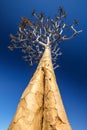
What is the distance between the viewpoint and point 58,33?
355 inches

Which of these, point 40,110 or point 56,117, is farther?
point 40,110

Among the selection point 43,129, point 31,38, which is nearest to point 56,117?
point 43,129

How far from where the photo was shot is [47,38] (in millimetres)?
8711

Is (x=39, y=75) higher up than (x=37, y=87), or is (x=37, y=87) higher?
(x=39, y=75)

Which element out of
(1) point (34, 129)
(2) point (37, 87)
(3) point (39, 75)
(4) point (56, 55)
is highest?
(4) point (56, 55)

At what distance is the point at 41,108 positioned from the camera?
5668 mm

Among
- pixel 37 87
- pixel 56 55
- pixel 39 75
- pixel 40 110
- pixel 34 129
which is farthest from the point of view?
pixel 56 55

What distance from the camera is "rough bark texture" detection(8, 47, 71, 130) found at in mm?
5066

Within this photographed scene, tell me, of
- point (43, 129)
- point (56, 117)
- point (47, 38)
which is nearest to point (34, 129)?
point (43, 129)

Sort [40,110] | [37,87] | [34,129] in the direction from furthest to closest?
[37,87], [40,110], [34,129]

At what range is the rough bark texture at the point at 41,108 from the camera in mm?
5066

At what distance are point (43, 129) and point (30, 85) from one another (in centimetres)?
143

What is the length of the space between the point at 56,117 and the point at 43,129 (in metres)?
0.43

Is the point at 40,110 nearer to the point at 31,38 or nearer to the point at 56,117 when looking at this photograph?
the point at 56,117
